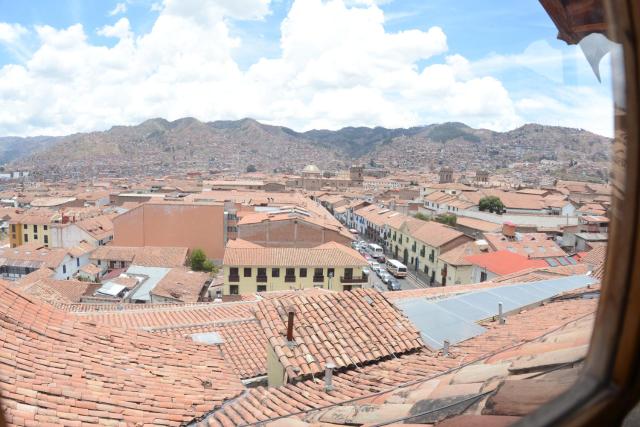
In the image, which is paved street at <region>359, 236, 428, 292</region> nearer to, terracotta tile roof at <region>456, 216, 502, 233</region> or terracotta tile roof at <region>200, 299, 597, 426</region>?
terracotta tile roof at <region>456, 216, 502, 233</region>

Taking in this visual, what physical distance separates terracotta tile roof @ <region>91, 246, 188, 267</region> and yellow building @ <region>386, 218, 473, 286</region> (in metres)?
11.5

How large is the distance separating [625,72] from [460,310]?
518 centimetres

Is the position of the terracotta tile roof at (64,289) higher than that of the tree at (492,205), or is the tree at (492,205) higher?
the tree at (492,205)

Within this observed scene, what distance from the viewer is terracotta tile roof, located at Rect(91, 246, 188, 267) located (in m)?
19.6

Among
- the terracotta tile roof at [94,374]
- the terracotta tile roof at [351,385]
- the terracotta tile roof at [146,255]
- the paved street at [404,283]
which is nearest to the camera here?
the terracotta tile roof at [94,374]

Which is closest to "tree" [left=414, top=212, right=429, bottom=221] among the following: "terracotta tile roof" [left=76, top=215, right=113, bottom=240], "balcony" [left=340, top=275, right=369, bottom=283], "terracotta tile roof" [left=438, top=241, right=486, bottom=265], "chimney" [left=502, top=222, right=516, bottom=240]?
"chimney" [left=502, top=222, right=516, bottom=240]

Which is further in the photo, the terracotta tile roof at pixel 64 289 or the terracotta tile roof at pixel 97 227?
the terracotta tile roof at pixel 97 227

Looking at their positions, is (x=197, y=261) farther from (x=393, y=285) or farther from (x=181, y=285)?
(x=393, y=285)

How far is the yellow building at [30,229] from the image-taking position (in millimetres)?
27188

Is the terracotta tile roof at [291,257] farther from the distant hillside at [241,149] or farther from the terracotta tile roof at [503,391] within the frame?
the distant hillside at [241,149]

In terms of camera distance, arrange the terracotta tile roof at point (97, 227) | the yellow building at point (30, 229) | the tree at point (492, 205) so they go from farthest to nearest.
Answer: the tree at point (492, 205) < the yellow building at point (30, 229) < the terracotta tile roof at point (97, 227)

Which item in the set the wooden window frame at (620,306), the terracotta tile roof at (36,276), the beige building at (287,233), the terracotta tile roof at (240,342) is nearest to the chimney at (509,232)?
the beige building at (287,233)

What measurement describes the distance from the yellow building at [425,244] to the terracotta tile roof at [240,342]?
41.6 feet

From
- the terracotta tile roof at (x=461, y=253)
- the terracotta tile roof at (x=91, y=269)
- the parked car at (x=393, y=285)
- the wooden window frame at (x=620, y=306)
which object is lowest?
the parked car at (x=393, y=285)
